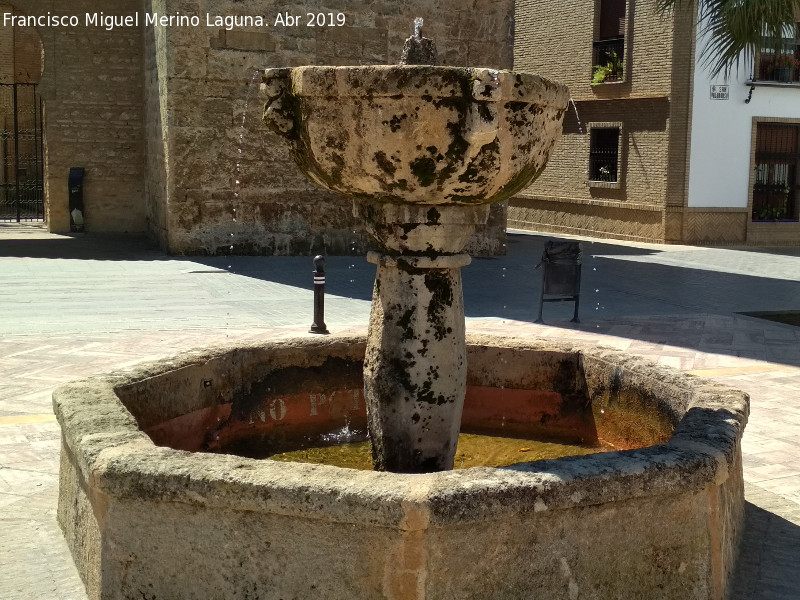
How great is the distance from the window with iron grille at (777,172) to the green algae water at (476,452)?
16207mm

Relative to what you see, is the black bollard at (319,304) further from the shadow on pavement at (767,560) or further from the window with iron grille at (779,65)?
the window with iron grille at (779,65)

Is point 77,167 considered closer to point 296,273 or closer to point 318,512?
point 296,273

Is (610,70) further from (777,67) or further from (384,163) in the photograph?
(384,163)

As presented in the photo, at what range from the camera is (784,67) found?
19047 mm

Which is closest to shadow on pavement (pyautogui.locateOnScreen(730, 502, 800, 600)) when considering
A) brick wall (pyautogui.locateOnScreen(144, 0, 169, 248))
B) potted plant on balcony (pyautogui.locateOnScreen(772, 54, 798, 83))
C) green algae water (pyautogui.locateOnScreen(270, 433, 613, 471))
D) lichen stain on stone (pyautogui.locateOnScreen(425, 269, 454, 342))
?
green algae water (pyautogui.locateOnScreen(270, 433, 613, 471))

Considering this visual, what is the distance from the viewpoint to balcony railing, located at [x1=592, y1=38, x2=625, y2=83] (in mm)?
20078

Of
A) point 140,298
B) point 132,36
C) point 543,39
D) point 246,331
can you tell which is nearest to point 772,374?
point 246,331

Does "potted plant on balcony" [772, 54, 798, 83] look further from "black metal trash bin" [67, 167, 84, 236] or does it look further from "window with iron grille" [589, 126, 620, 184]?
"black metal trash bin" [67, 167, 84, 236]

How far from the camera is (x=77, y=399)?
11.9 feet

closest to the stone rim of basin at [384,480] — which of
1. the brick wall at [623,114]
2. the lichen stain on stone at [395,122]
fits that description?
the lichen stain on stone at [395,122]

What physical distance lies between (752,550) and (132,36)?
14.9 metres

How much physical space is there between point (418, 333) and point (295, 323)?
5420 mm

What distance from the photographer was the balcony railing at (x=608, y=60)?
20078 mm

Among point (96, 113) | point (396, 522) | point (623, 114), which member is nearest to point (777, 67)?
point (623, 114)
